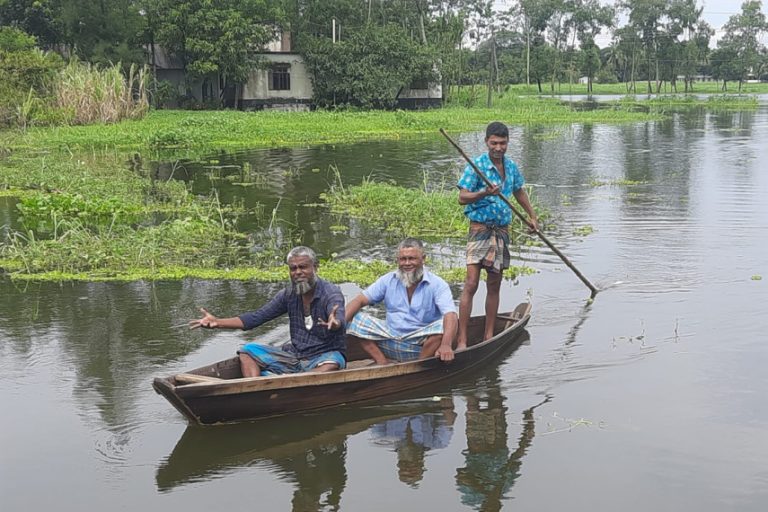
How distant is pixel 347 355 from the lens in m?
7.05

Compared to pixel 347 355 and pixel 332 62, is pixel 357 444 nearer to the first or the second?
pixel 347 355

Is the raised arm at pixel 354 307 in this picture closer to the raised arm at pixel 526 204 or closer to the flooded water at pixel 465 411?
the flooded water at pixel 465 411

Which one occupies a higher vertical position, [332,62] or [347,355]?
[332,62]

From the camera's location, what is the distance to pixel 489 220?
7.46 m

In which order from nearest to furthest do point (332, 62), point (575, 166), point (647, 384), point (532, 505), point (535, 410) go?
point (532, 505), point (535, 410), point (647, 384), point (575, 166), point (332, 62)

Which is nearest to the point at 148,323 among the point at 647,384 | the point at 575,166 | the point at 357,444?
the point at 357,444

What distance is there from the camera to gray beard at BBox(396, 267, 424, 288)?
6.51m

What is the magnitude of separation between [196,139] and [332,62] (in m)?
14.0

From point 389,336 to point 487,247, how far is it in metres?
1.28

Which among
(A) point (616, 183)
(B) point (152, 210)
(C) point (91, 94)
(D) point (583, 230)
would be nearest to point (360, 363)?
(D) point (583, 230)

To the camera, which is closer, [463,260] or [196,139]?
[463,260]

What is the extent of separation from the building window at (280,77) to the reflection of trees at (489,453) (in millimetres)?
34524

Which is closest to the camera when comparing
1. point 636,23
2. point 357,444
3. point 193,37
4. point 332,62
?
point 357,444

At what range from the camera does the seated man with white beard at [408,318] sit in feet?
21.5
